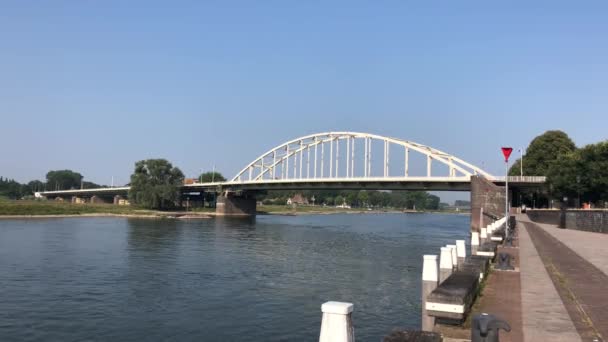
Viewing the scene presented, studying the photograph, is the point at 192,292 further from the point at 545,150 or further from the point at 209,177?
the point at 209,177

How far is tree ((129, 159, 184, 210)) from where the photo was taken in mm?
99500

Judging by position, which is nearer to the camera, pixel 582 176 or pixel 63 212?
pixel 582 176

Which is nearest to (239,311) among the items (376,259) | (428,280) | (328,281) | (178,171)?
(328,281)

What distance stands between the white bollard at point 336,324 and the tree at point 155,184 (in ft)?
326

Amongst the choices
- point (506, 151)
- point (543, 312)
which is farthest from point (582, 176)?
point (543, 312)

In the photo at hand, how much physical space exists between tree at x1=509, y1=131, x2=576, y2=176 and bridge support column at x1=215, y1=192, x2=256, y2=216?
5982cm

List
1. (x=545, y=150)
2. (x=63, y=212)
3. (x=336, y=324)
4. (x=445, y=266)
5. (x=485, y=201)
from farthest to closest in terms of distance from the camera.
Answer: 1. (x=63, y=212)
2. (x=545, y=150)
3. (x=485, y=201)
4. (x=445, y=266)
5. (x=336, y=324)

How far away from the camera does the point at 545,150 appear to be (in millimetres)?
73062

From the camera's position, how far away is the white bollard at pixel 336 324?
13.7 ft

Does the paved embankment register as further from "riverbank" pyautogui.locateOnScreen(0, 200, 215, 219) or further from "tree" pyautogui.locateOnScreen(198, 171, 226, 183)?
"tree" pyautogui.locateOnScreen(198, 171, 226, 183)

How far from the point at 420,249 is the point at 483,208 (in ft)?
71.7

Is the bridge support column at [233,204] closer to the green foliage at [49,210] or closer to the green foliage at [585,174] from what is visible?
the green foliage at [49,210]

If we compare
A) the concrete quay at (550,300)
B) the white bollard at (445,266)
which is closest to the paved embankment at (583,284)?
the concrete quay at (550,300)

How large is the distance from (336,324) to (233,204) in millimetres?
105901
